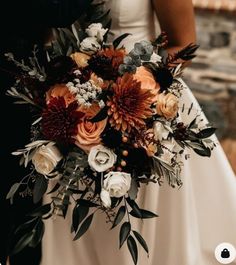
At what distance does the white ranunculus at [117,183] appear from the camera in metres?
1.38

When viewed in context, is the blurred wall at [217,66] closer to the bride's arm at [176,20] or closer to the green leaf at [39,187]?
the bride's arm at [176,20]

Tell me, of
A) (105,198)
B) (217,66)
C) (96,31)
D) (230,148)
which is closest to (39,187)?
(105,198)

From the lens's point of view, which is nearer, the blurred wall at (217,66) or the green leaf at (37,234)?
the green leaf at (37,234)

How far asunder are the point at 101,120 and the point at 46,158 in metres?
0.16

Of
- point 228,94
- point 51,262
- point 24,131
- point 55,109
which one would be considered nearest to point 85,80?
point 55,109

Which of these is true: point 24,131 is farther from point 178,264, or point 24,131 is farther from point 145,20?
A: point 178,264

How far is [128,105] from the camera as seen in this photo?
137 centimetres

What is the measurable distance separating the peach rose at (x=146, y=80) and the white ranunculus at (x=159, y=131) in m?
0.06

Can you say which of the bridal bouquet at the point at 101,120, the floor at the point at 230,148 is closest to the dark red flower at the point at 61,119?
the bridal bouquet at the point at 101,120

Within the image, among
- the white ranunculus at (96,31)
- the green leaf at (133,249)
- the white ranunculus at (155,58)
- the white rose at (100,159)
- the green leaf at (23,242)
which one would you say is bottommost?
the green leaf at (133,249)

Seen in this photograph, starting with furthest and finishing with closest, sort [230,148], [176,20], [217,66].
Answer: [217,66] < [230,148] < [176,20]

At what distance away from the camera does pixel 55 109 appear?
1385 millimetres

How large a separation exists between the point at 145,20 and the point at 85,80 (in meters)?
0.51

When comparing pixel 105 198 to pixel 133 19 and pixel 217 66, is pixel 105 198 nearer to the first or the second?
pixel 133 19
